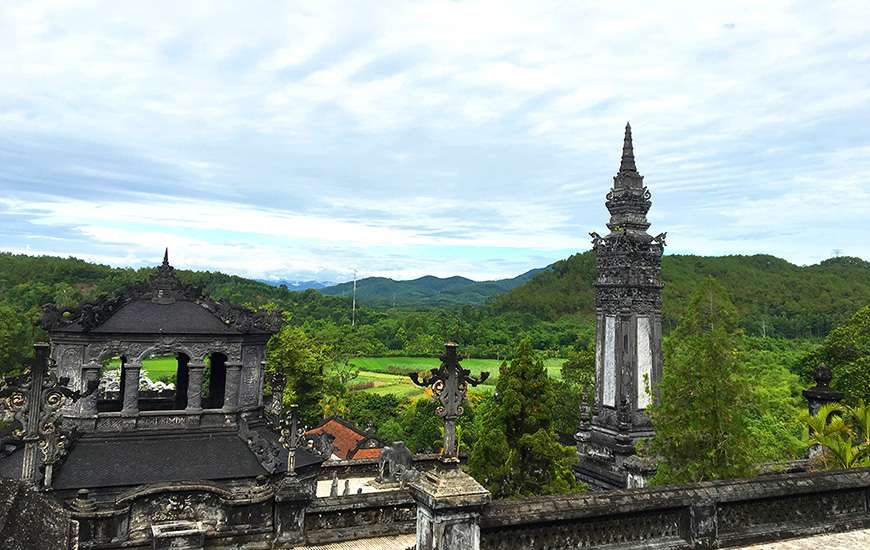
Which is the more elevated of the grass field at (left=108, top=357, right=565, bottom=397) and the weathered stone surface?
the weathered stone surface

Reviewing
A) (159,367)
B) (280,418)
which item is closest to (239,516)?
(280,418)

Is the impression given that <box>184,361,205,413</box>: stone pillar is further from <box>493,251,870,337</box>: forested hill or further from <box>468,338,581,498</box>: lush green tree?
<box>493,251,870,337</box>: forested hill

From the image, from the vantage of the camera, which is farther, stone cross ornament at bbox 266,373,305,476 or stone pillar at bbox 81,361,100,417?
stone cross ornament at bbox 266,373,305,476

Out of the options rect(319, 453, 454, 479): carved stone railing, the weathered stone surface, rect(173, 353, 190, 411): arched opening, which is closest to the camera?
the weathered stone surface

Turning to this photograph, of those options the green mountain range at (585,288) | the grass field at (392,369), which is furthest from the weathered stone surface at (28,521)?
the green mountain range at (585,288)

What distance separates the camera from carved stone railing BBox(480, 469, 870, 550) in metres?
7.94

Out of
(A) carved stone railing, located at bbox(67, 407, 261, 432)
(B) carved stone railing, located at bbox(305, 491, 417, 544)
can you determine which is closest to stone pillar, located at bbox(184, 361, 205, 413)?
(A) carved stone railing, located at bbox(67, 407, 261, 432)

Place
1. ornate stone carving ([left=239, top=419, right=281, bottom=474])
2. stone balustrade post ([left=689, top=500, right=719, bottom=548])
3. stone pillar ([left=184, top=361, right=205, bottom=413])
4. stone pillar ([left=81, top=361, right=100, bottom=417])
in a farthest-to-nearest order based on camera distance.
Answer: stone pillar ([left=184, top=361, right=205, bottom=413]), stone pillar ([left=81, top=361, right=100, bottom=417]), ornate stone carving ([left=239, top=419, right=281, bottom=474]), stone balustrade post ([left=689, top=500, right=719, bottom=548])

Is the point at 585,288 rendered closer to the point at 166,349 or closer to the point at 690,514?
the point at 166,349

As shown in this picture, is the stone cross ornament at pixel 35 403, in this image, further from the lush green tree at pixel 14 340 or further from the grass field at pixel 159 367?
the grass field at pixel 159 367

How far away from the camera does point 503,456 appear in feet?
64.5

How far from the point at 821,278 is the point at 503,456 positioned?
155 meters

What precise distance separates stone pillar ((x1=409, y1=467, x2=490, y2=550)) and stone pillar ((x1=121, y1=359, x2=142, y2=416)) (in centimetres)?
1361

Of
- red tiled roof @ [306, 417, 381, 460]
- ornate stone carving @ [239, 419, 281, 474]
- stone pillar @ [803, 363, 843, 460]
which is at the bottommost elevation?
red tiled roof @ [306, 417, 381, 460]
